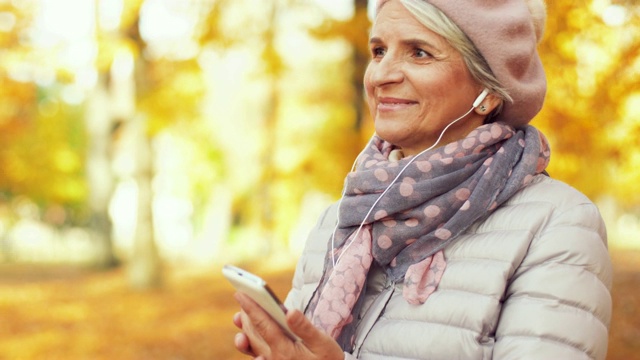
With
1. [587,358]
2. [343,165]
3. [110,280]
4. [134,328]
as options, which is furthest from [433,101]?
[110,280]

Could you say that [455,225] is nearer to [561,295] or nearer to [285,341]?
[561,295]

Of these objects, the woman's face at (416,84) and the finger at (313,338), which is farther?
the woman's face at (416,84)

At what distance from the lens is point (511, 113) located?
209cm

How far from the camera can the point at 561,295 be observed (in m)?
1.75

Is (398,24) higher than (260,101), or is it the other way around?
(398,24)

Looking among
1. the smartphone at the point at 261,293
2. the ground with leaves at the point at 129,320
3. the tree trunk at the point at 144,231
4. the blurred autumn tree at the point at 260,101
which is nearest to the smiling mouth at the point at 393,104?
the smartphone at the point at 261,293

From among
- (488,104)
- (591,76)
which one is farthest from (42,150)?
(488,104)

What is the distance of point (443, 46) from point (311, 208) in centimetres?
2646

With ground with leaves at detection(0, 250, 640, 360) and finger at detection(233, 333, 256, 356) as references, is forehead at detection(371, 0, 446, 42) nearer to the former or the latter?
finger at detection(233, 333, 256, 356)

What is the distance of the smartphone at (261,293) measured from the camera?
5.46ft

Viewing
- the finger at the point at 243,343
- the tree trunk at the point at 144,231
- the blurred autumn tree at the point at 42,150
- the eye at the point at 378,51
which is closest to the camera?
the finger at the point at 243,343

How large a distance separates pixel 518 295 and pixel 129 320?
10.1 meters

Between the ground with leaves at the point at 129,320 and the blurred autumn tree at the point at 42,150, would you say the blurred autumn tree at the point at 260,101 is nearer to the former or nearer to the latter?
the blurred autumn tree at the point at 42,150

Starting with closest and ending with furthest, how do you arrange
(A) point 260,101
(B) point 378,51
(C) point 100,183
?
(B) point 378,51 < (C) point 100,183 < (A) point 260,101
